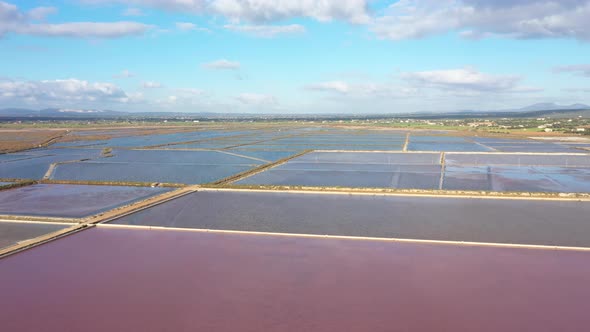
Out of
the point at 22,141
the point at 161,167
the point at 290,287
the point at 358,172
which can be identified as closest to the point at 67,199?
the point at 161,167

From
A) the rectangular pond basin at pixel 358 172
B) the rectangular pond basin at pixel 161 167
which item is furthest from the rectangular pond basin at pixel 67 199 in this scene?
the rectangular pond basin at pixel 358 172

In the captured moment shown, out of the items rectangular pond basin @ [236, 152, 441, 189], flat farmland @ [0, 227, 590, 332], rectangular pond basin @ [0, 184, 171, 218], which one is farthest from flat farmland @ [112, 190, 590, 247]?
rectangular pond basin @ [236, 152, 441, 189]

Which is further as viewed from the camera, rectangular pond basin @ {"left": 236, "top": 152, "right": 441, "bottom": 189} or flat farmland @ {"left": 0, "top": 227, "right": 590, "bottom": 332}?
rectangular pond basin @ {"left": 236, "top": 152, "right": 441, "bottom": 189}

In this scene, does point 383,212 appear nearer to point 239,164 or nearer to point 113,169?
point 239,164

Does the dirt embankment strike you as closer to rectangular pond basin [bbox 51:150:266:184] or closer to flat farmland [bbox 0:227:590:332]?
rectangular pond basin [bbox 51:150:266:184]

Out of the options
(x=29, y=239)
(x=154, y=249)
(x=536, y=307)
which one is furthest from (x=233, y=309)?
(x=29, y=239)

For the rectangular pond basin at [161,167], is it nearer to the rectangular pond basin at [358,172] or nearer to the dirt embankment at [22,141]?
the rectangular pond basin at [358,172]
